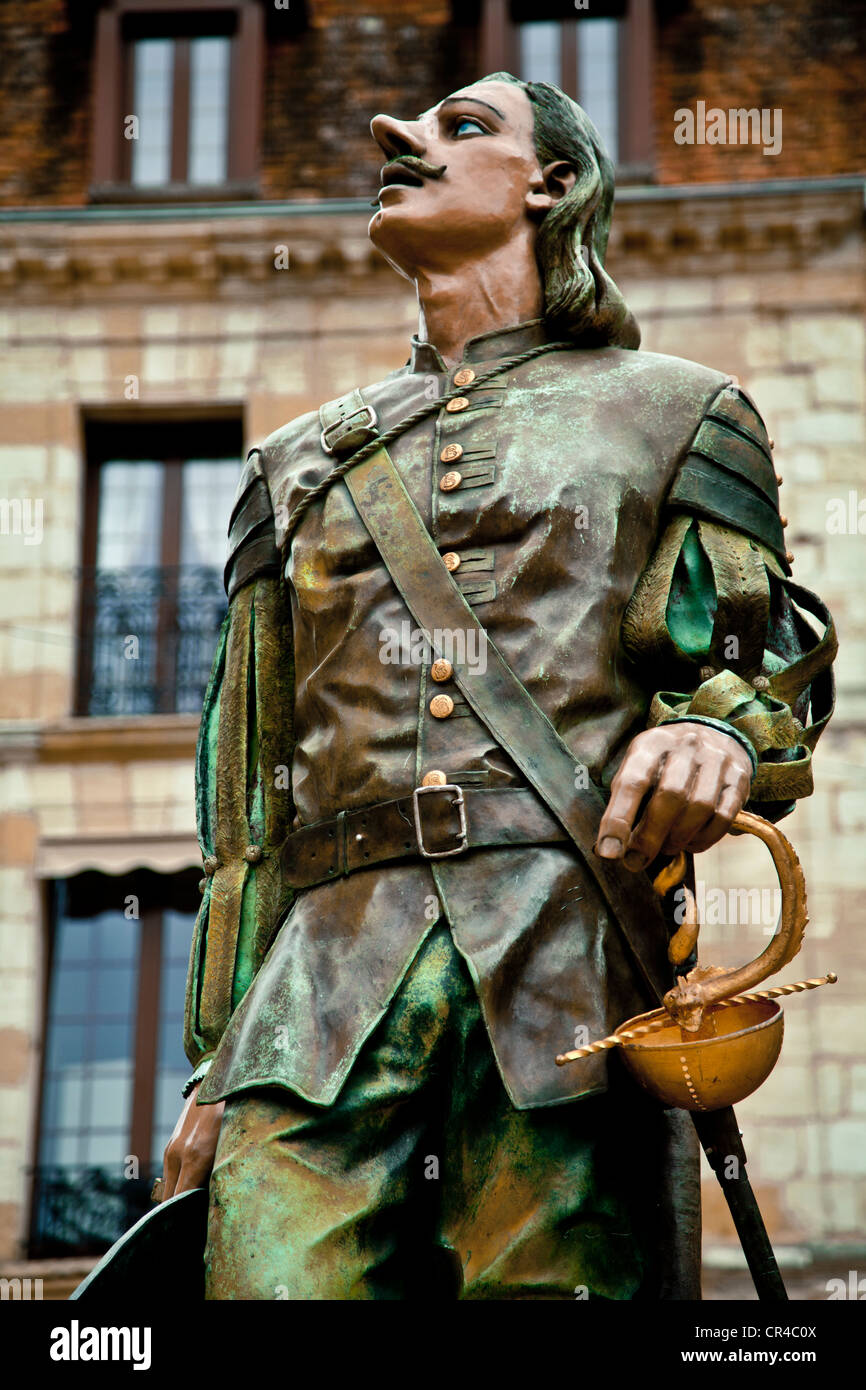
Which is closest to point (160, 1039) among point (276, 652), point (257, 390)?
point (257, 390)

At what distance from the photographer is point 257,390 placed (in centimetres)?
1897

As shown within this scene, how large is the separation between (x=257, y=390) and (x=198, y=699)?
2.27m

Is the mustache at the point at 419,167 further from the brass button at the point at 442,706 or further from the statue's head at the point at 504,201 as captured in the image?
the brass button at the point at 442,706

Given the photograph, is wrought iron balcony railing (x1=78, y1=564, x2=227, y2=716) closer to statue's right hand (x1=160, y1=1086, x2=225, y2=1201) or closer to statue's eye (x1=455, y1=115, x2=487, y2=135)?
statue's eye (x1=455, y1=115, x2=487, y2=135)

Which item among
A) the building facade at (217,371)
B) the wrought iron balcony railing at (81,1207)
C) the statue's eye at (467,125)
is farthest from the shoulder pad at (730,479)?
the wrought iron balcony railing at (81,1207)

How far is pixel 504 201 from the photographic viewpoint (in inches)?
180

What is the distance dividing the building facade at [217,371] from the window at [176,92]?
25 mm

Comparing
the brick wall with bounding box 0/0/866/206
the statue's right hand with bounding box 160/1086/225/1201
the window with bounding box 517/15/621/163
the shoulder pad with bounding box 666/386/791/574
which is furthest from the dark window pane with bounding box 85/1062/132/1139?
the shoulder pad with bounding box 666/386/791/574

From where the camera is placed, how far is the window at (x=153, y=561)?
732 inches

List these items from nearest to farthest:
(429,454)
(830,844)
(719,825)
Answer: (719,825) → (429,454) → (830,844)

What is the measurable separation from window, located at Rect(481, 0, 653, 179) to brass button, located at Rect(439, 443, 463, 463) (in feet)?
51.1

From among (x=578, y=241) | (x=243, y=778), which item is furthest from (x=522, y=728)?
(x=578, y=241)

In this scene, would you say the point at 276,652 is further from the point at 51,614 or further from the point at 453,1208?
the point at 51,614

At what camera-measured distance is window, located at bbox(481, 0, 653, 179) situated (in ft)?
64.6
